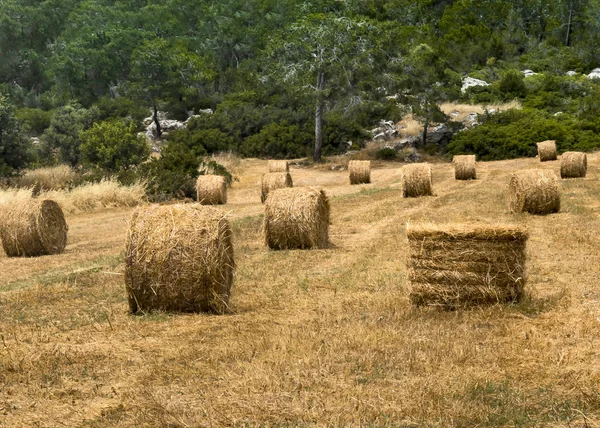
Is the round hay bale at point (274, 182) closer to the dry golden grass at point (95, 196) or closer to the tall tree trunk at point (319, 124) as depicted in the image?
the dry golden grass at point (95, 196)

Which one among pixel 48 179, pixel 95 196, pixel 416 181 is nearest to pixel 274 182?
pixel 416 181

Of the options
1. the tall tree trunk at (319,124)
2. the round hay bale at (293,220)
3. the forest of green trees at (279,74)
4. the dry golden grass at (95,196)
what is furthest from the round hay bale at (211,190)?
the tall tree trunk at (319,124)

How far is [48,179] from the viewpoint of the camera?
32.2 meters

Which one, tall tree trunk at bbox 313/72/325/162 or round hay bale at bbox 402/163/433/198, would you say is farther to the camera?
tall tree trunk at bbox 313/72/325/162

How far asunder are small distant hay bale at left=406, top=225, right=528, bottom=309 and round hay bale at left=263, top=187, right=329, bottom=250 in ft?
18.1

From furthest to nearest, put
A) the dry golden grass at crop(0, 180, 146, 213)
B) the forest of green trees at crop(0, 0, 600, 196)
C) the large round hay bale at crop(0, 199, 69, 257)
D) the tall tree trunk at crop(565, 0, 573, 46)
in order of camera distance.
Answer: the tall tree trunk at crop(565, 0, 573, 46) < the forest of green trees at crop(0, 0, 600, 196) < the dry golden grass at crop(0, 180, 146, 213) < the large round hay bale at crop(0, 199, 69, 257)

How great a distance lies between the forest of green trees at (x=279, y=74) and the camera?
3975 cm

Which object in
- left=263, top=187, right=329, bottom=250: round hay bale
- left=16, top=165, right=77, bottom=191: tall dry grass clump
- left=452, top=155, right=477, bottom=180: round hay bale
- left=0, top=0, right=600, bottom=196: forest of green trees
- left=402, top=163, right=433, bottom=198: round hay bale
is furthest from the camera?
left=0, top=0, right=600, bottom=196: forest of green trees

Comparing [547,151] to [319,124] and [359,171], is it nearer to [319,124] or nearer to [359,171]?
[359,171]

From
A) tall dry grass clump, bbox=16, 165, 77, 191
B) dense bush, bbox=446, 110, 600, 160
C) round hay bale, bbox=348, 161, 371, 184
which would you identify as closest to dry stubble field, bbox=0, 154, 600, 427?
round hay bale, bbox=348, 161, 371, 184

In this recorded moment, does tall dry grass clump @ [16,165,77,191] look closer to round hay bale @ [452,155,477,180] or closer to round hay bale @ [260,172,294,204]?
round hay bale @ [260,172,294,204]

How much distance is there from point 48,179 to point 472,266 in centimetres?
2624

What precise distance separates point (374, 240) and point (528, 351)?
8.46m

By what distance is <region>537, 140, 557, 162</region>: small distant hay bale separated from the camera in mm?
33000
